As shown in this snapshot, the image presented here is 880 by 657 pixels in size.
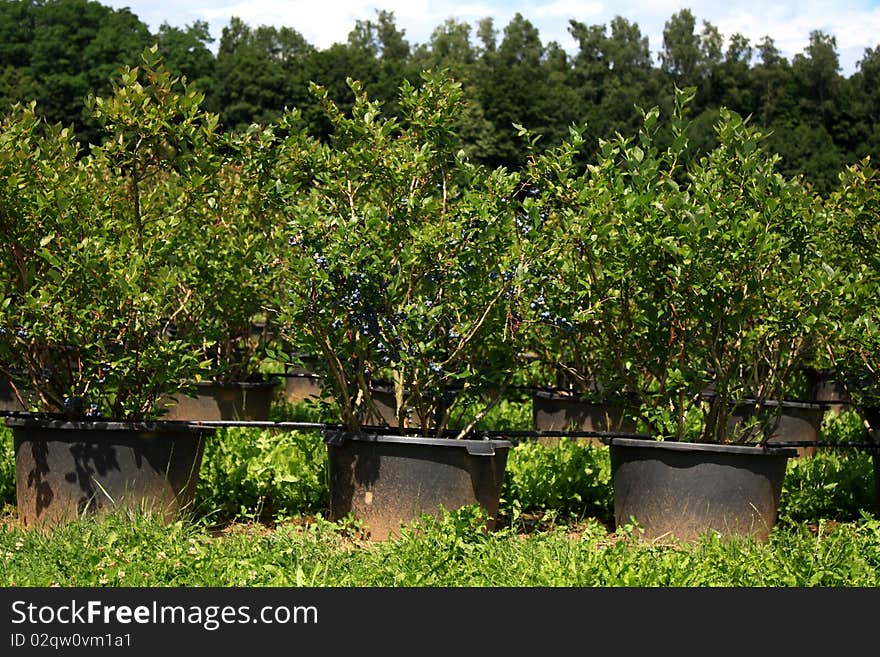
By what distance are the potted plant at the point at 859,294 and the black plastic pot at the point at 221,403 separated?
388 cm

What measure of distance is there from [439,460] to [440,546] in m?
0.44

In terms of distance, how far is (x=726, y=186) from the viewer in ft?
15.5

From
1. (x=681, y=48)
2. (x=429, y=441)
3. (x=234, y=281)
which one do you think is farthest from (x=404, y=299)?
(x=681, y=48)

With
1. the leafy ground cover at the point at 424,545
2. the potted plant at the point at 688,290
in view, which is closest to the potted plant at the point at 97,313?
the leafy ground cover at the point at 424,545

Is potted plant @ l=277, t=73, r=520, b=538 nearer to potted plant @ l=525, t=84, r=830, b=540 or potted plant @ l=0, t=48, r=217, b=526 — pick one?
potted plant @ l=525, t=84, r=830, b=540

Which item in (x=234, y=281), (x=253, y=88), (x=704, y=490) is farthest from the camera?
(x=253, y=88)

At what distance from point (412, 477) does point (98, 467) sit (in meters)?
1.24

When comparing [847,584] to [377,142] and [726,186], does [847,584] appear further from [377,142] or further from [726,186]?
[377,142]

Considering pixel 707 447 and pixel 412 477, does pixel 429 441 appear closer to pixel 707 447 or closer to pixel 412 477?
pixel 412 477

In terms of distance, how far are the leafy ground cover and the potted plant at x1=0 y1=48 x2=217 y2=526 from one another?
0.67ft

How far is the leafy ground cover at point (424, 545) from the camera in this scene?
3.51 m

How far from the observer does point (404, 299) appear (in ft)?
14.4

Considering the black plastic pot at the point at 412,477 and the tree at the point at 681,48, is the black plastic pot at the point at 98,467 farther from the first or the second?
the tree at the point at 681,48

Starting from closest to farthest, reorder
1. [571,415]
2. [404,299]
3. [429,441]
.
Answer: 1. [429,441]
2. [404,299]
3. [571,415]
